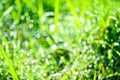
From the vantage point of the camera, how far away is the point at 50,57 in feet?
6.22

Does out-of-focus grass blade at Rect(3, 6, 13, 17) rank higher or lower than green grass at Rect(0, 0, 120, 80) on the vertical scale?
higher

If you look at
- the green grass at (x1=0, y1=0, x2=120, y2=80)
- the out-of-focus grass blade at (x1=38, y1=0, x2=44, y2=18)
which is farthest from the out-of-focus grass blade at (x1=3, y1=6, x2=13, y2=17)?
the out-of-focus grass blade at (x1=38, y1=0, x2=44, y2=18)

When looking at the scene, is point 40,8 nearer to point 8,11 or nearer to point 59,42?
point 8,11

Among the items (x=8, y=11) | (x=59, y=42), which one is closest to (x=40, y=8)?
(x=8, y=11)

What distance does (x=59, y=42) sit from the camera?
7.02 ft

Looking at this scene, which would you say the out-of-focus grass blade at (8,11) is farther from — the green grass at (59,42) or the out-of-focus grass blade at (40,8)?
the out-of-focus grass blade at (40,8)

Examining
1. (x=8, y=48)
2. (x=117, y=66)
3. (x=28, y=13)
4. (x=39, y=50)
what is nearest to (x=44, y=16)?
(x=28, y=13)

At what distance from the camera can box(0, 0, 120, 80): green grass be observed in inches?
67.5

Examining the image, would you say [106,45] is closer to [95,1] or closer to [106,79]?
[106,79]

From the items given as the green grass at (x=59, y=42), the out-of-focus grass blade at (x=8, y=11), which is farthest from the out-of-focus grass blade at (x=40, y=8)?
the out-of-focus grass blade at (x=8, y=11)

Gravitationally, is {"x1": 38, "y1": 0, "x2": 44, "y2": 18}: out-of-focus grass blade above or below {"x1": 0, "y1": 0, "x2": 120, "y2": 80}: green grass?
above

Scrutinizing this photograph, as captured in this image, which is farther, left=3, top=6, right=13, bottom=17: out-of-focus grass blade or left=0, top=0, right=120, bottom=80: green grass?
left=3, top=6, right=13, bottom=17: out-of-focus grass blade

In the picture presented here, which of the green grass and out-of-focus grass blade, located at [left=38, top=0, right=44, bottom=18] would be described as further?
out-of-focus grass blade, located at [left=38, top=0, right=44, bottom=18]

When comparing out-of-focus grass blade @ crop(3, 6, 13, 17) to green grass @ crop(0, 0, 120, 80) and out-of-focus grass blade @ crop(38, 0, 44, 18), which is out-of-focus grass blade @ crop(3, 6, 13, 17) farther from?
out-of-focus grass blade @ crop(38, 0, 44, 18)
